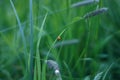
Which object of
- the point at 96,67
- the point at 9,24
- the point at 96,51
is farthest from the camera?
the point at 9,24

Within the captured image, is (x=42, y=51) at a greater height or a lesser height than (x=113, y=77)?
greater

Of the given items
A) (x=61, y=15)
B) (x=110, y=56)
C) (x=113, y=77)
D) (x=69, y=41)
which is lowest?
(x=113, y=77)

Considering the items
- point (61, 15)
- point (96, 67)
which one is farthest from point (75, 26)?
point (96, 67)

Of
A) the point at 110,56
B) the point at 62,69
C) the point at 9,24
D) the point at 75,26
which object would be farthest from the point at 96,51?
the point at 9,24

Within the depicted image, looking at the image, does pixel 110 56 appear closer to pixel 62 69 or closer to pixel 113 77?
pixel 113 77

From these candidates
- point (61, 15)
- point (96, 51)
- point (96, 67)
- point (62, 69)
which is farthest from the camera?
point (61, 15)

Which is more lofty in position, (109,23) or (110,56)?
(109,23)

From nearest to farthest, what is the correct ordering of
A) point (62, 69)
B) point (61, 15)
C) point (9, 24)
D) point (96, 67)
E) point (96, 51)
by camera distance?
point (62, 69) → point (96, 67) → point (96, 51) → point (61, 15) → point (9, 24)

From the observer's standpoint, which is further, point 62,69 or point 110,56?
point 110,56

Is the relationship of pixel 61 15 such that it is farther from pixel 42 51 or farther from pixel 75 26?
pixel 42 51
